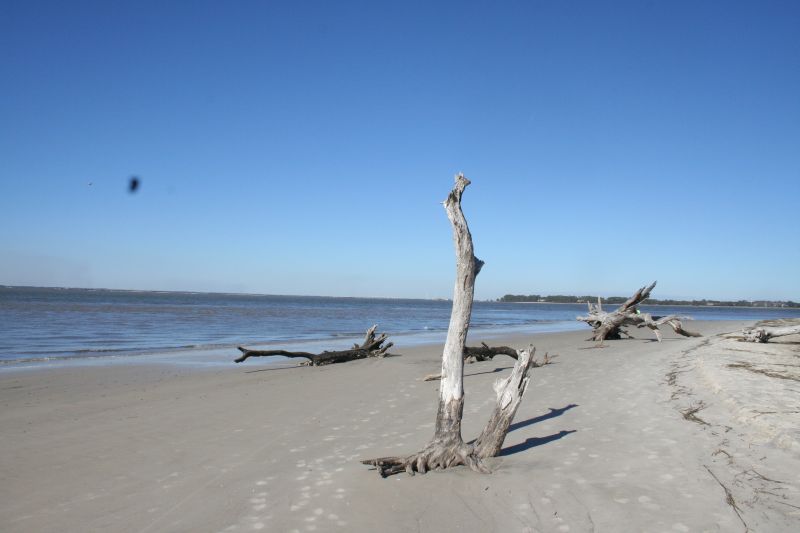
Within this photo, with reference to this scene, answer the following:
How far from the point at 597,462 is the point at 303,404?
18.1 feet

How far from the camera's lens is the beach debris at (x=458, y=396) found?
5.72m

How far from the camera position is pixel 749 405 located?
7.36 meters

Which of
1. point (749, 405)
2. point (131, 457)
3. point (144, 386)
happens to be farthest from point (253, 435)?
point (749, 405)

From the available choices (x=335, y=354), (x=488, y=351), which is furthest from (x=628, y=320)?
(x=335, y=354)

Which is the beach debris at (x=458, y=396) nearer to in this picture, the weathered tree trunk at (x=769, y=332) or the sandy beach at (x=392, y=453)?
the sandy beach at (x=392, y=453)

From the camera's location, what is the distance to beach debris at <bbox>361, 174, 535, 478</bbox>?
572cm

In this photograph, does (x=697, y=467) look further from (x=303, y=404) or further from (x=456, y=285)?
(x=303, y=404)

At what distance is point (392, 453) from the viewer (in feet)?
21.7

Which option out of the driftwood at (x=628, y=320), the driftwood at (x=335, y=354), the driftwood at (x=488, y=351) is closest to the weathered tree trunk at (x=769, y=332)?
the driftwood at (x=628, y=320)

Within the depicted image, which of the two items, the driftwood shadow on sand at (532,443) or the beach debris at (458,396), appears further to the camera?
the driftwood shadow on sand at (532,443)

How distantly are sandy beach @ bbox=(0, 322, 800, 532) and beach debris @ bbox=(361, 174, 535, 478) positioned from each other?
142 mm

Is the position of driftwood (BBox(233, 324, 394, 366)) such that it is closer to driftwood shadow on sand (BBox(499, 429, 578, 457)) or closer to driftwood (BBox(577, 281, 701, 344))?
driftwood (BBox(577, 281, 701, 344))

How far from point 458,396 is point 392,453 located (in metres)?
1.29

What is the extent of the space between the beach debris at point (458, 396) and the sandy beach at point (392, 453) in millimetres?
142
